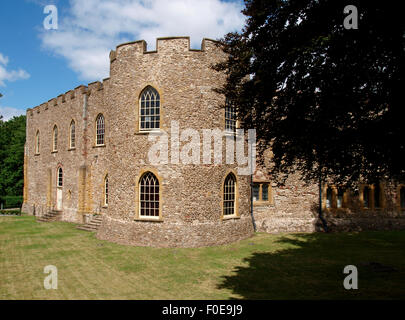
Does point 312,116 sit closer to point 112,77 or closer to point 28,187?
point 112,77

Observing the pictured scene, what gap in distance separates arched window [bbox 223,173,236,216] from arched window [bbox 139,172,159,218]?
12.6ft

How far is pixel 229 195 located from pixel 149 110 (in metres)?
6.60

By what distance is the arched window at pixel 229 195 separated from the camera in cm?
1577

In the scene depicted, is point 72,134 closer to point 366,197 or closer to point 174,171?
point 174,171

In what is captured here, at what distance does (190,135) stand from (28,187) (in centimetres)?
2451

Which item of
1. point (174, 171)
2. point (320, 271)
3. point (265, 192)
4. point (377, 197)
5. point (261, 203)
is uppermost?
point (174, 171)

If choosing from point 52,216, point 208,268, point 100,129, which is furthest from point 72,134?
point 208,268

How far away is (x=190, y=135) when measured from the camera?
14789mm

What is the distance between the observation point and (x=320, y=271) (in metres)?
10.8

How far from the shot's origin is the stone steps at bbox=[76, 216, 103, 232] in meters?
19.0

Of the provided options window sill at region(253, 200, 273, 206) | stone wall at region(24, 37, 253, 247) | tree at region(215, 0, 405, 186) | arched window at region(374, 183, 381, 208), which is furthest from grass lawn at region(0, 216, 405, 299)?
tree at region(215, 0, 405, 186)

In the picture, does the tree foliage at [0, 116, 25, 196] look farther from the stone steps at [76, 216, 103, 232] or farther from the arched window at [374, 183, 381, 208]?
the arched window at [374, 183, 381, 208]

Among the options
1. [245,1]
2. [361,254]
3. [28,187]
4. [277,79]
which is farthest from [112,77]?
[28,187]

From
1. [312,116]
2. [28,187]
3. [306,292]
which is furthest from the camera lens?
[28,187]
